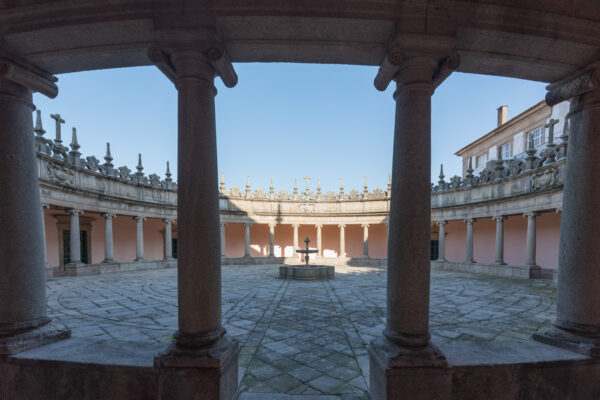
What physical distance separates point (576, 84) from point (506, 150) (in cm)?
2486

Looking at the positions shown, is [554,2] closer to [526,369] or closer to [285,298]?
[526,369]

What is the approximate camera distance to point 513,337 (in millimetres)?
5004

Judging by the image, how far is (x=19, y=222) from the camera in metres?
3.04

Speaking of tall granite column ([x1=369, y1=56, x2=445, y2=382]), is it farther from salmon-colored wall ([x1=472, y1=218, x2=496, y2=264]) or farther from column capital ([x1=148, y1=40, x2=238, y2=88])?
salmon-colored wall ([x1=472, y1=218, x2=496, y2=264])

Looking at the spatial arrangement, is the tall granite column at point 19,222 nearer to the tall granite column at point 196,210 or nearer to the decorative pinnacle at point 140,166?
the tall granite column at point 196,210

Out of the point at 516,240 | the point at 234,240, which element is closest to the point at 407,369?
the point at 516,240

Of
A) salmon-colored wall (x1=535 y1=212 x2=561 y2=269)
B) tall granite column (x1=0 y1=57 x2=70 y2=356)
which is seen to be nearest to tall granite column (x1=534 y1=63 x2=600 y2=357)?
tall granite column (x1=0 y1=57 x2=70 y2=356)

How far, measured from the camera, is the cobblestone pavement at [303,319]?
3.69 metres

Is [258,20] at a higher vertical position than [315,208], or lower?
higher

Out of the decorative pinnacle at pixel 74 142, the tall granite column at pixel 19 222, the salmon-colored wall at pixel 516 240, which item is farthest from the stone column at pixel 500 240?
the decorative pinnacle at pixel 74 142

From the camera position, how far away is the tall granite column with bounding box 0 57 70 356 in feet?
9.77

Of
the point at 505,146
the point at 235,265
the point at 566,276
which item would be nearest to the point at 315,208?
the point at 235,265

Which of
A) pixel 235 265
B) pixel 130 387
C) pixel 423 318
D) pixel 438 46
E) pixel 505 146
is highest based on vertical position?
pixel 505 146

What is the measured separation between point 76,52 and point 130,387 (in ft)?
12.4
